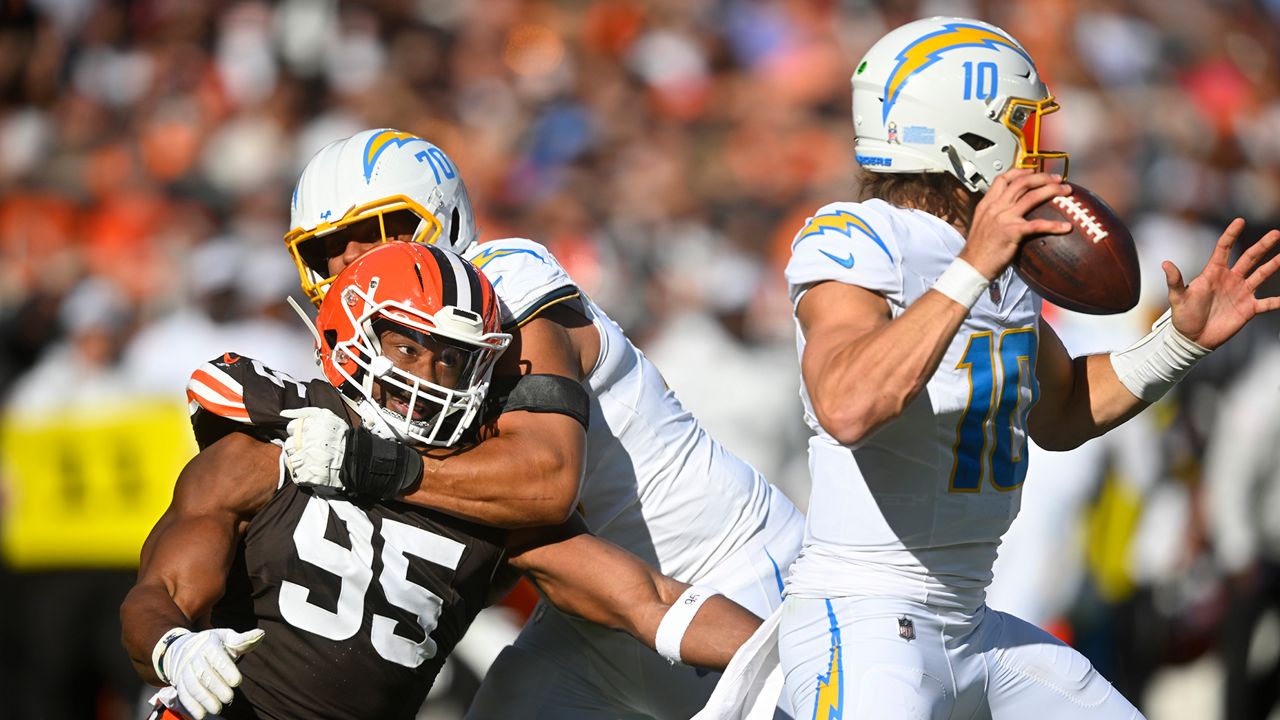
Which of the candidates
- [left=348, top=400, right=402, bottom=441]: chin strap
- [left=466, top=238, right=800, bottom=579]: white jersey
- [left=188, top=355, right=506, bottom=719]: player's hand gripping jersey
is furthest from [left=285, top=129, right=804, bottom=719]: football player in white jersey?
[left=188, top=355, right=506, bottom=719]: player's hand gripping jersey

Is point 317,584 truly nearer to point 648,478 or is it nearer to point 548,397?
point 548,397

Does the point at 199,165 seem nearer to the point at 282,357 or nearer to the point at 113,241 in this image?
the point at 113,241

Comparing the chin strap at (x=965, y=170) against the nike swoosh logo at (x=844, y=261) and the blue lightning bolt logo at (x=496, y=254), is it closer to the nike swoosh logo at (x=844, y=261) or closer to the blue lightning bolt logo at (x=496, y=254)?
the nike swoosh logo at (x=844, y=261)

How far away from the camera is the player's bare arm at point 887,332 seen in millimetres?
2877

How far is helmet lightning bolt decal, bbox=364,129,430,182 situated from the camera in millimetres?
4004

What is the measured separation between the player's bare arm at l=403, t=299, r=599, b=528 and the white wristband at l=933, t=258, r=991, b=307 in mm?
972

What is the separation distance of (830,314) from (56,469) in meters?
6.77

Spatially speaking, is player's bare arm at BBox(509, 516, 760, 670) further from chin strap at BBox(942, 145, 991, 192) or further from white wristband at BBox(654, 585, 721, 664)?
chin strap at BBox(942, 145, 991, 192)

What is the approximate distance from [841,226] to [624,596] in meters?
1.01

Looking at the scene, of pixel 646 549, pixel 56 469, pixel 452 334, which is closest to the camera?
pixel 452 334

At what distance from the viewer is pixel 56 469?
28.7ft

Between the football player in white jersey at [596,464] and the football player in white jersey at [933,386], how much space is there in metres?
0.58

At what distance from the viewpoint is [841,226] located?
125 inches

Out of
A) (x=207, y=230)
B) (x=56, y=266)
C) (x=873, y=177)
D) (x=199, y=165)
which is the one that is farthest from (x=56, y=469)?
(x=873, y=177)
